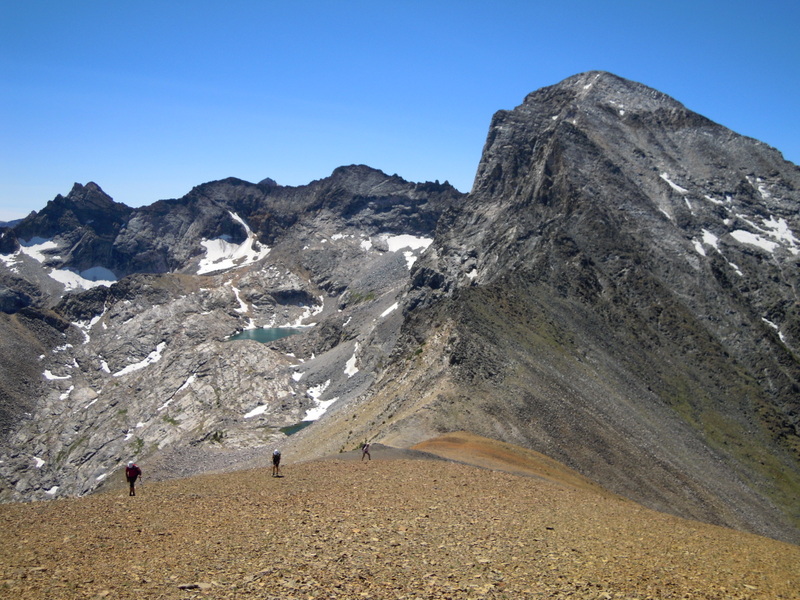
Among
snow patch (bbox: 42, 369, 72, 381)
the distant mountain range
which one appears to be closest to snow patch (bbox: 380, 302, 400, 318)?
the distant mountain range

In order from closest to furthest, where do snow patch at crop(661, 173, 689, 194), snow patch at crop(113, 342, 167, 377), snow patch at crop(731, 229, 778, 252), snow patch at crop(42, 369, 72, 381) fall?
snow patch at crop(731, 229, 778, 252) < snow patch at crop(661, 173, 689, 194) < snow patch at crop(42, 369, 72, 381) < snow patch at crop(113, 342, 167, 377)

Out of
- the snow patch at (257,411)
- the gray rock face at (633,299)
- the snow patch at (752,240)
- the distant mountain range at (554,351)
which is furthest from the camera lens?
the snow patch at (257,411)

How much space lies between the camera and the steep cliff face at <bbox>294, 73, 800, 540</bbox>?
54250 millimetres

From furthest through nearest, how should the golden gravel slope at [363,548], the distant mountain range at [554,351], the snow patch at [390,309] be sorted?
the snow patch at [390,309]
the distant mountain range at [554,351]
the golden gravel slope at [363,548]

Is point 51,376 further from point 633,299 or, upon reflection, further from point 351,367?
point 633,299

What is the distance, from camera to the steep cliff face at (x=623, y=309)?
178 feet

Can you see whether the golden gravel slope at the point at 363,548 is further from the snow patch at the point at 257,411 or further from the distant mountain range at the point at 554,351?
the snow patch at the point at 257,411

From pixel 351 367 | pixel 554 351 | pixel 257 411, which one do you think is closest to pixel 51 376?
pixel 257 411

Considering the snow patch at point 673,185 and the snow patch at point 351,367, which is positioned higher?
the snow patch at point 673,185

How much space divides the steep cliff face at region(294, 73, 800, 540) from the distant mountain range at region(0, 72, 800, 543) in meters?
0.33

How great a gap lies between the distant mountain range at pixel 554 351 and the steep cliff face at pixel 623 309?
Result: 331mm

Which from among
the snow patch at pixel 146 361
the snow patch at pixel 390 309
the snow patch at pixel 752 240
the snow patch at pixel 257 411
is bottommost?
the snow patch at pixel 257 411

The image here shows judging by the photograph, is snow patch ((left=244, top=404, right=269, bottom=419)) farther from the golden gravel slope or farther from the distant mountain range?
the golden gravel slope

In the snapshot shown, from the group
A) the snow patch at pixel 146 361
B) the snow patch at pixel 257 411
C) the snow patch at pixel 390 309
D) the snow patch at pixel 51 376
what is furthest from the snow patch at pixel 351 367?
the snow patch at pixel 51 376
